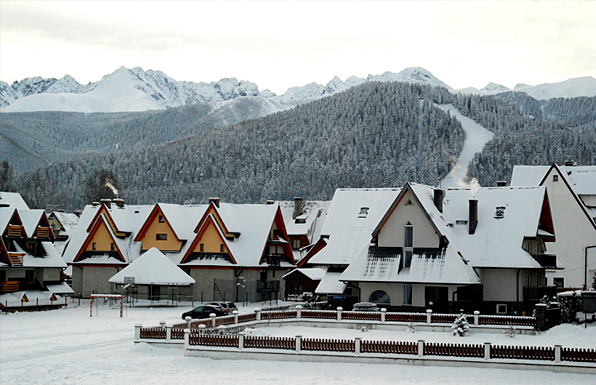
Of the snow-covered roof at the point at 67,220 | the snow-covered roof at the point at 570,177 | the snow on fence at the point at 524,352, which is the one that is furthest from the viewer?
the snow-covered roof at the point at 67,220

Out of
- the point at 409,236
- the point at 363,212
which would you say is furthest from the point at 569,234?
the point at 409,236

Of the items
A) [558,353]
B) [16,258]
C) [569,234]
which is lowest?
[558,353]

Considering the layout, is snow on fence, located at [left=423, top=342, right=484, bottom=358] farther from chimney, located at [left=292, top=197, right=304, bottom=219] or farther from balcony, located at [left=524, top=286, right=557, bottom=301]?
chimney, located at [left=292, top=197, right=304, bottom=219]

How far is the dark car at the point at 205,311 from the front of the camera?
49.6 metres

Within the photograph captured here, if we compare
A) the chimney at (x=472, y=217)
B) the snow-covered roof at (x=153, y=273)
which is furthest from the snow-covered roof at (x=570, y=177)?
the snow-covered roof at (x=153, y=273)

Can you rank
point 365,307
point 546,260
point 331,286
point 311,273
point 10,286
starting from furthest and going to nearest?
point 311,273 → point 10,286 → point 331,286 → point 546,260 → point 365,307

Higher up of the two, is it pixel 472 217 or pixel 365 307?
pixel 472 217

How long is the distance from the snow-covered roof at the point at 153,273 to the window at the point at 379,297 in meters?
18.9

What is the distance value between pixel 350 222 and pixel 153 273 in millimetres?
17474

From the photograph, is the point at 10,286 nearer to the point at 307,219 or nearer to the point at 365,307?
the point at 365,307

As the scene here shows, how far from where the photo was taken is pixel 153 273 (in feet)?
221

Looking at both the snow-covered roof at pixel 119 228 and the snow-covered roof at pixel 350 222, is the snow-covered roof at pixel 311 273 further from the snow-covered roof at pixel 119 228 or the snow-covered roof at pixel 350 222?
the snow-covered roof at pixel 119 228

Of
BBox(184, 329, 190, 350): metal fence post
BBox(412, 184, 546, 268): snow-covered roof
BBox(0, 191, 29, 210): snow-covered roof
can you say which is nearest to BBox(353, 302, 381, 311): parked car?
BBox(412, 184, 546, 268): snow-covered roof

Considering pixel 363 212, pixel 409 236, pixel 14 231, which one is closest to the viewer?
pixel 409 236
